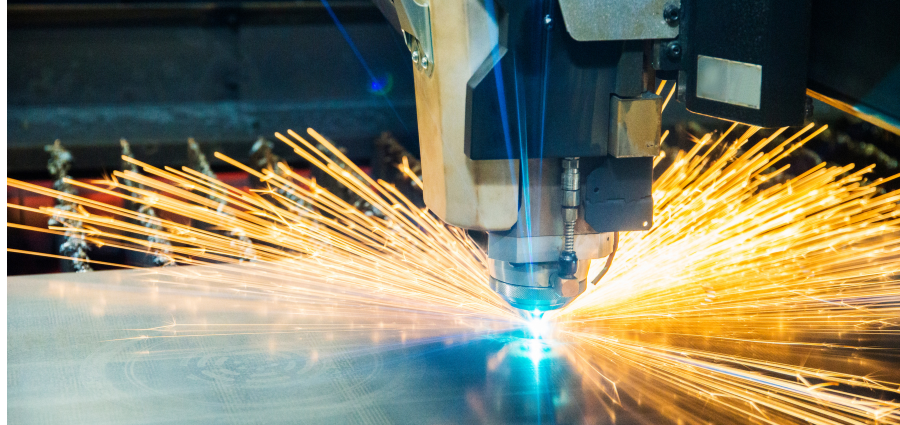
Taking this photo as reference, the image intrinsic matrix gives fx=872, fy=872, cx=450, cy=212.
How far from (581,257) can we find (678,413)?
0.23 meters

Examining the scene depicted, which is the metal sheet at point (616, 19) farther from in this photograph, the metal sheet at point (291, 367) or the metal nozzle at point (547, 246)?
the metal sheet at point (291, 367)

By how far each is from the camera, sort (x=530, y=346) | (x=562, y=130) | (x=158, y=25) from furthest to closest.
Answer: (x=158, y=25), (x=530, y=346), (x=562, y=130)

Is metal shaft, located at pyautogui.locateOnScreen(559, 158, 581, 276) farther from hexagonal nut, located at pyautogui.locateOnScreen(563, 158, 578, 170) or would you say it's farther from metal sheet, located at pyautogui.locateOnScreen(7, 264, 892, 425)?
metal sheet, located at pyautogui.locateOnScreen(7, 264, 892, 425)

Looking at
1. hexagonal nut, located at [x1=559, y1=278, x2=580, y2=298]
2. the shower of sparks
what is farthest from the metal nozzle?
the shower of sparks

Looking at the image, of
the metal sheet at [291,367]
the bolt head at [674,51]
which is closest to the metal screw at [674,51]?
the bolt head at [674,51]

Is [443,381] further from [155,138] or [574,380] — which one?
[155,138]

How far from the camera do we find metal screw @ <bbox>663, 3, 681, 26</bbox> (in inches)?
37.6

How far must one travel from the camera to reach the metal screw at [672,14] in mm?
956

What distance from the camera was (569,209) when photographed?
3.51 feet

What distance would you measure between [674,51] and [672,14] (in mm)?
41

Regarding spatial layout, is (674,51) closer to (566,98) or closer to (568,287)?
(566,98)

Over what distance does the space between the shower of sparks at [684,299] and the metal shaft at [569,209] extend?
14 centimetres

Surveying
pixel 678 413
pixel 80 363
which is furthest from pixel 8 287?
pixel 678 413

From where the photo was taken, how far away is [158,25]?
10.0 feet
